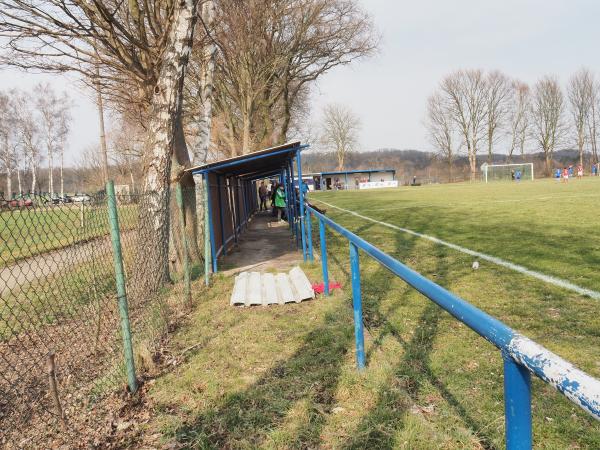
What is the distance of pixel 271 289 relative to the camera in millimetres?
6430

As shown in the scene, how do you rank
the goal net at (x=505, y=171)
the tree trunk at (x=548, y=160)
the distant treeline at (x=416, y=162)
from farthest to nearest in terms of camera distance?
the distant treeline at (x=416, y=162), the tree trunk at (x=548, y=160), the goal net at (x=505, y=171)

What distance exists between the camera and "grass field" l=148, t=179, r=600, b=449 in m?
2.71

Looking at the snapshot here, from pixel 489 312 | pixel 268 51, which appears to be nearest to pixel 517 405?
pixel 489 312

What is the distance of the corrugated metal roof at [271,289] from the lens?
5.92m

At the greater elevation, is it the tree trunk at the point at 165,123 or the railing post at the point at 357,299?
the tree trunk at the point at 165,123

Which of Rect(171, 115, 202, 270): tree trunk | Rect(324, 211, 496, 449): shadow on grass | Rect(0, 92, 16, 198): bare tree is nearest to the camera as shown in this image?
Rect(324, 211, 496, 449): shadow on grass

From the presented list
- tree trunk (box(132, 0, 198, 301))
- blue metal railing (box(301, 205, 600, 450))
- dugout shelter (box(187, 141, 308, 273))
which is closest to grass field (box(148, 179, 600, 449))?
tree trunk (box(132, 0, 198, 301))

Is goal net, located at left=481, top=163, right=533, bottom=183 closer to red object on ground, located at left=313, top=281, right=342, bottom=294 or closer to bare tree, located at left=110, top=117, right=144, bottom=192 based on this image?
bare tree, located at left=110, top=117, right=144, bottom=192

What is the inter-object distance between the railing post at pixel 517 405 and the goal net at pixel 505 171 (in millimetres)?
65332

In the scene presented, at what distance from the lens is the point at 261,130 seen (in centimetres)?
2366

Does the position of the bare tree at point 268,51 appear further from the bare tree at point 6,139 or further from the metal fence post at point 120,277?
the bare tree at point 6,139

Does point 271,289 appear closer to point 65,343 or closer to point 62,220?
point 65,343

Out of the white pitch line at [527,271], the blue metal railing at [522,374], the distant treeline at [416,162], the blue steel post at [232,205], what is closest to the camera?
the blue metal railing at [522,374]

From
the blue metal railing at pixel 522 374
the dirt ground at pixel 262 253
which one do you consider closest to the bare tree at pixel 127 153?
the dirt ground at pixel 262 253
